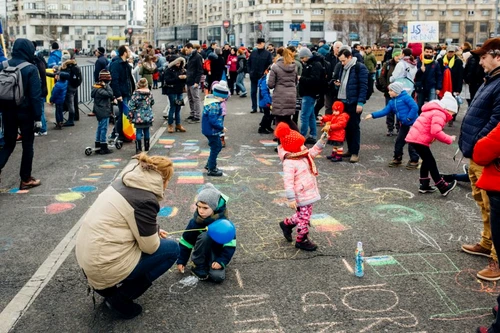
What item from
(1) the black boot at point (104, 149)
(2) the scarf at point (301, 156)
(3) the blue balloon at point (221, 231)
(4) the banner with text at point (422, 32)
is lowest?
(3) the blue balloon at point (221, 231)

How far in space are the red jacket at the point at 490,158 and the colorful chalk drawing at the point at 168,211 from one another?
3.64 metres

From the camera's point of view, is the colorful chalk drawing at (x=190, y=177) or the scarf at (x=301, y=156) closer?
the scarf at (x=301, y=156)

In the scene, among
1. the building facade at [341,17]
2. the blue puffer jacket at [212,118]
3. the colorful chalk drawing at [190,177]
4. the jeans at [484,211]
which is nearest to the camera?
the jeans at [484,211]

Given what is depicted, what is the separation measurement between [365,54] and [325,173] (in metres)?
13.0

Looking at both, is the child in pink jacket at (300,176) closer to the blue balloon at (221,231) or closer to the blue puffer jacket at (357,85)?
the blue balloon at (221,231)

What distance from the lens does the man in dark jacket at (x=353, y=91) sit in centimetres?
895

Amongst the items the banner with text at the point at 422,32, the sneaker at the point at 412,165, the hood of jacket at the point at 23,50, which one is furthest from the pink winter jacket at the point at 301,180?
the banner with text at the point at 422,32

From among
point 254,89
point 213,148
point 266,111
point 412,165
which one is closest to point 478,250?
point 412,165

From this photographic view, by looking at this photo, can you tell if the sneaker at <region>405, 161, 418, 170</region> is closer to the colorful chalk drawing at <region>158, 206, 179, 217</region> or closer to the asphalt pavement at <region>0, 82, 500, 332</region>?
the asphalt pavement at <region>0, 82, 500, 332</region>

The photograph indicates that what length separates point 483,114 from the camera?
4.75m

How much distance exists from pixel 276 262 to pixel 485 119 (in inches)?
91.4

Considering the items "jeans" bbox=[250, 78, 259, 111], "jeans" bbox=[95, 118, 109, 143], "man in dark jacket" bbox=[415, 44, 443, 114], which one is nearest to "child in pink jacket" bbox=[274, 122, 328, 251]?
"jeans" bbox=[95, 118, 109, 143]

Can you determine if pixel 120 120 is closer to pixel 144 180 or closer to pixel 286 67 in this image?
pixel 286 67

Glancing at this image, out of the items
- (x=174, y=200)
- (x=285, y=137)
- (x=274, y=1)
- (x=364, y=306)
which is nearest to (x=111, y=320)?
(x=364, y=306)
